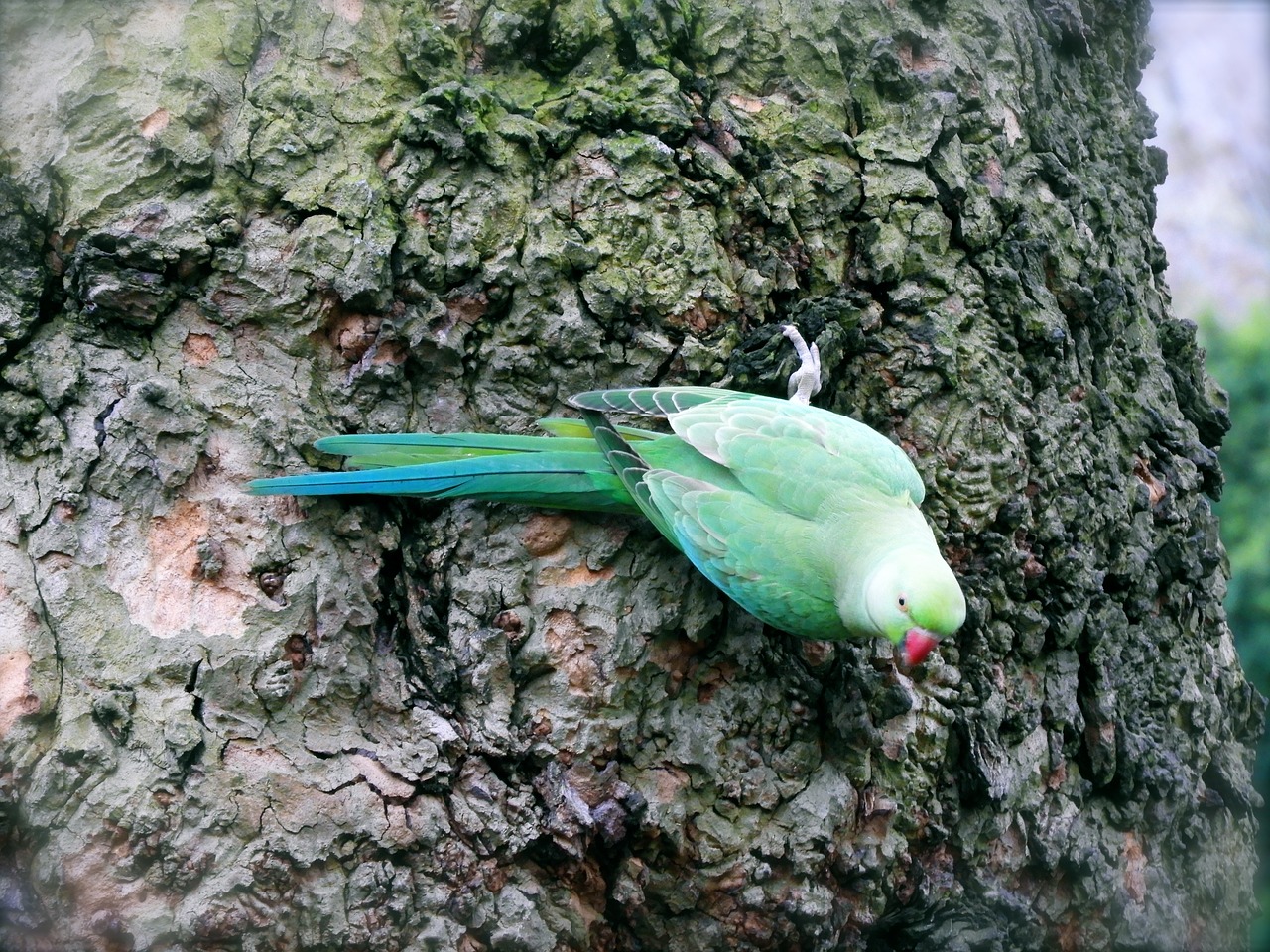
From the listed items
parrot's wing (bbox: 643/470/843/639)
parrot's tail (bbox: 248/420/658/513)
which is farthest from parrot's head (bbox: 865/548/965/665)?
parrot's tail (bbox: 248/420/658/513)

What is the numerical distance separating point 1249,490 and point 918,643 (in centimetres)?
684

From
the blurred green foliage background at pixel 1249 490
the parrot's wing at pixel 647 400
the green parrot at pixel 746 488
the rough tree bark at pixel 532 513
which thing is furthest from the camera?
the blurred green foliage background at pixel 1249 490

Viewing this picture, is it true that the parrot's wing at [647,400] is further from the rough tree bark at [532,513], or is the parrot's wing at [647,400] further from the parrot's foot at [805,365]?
the parrot's foot at [805,365]

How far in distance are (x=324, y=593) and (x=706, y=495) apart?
Result: 982 mm

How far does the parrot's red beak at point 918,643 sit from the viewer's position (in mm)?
2291

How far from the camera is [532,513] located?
2.50 meters

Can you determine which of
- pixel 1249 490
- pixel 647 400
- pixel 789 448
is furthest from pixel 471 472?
pixel 1249 490

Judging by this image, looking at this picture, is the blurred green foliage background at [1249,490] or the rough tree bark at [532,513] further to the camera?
the blurred green foliage background at [1249,490]

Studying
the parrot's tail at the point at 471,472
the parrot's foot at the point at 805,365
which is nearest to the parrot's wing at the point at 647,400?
the parrot's tail at the point at 471,472

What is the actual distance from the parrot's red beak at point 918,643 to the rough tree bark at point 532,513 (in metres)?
0.21

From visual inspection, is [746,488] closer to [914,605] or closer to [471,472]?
[914,605]

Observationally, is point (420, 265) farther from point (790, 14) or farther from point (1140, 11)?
point (1140, 11)

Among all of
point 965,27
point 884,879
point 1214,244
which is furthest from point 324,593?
point 1214,244

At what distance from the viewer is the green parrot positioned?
7.69 feet
